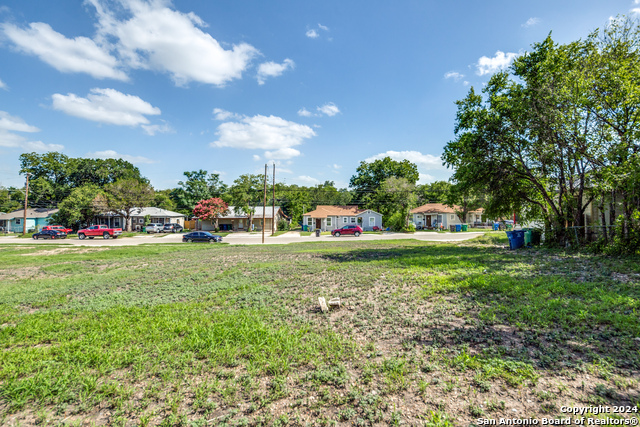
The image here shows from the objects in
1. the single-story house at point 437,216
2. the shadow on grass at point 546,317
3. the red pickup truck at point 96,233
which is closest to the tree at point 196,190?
the red pickup truck at point 96,233

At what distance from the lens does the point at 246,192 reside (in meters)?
41.8

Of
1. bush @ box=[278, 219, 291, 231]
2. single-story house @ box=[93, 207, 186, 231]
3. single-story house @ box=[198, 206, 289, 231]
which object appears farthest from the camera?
single-story house @ box=[93, 207, 186, 231]

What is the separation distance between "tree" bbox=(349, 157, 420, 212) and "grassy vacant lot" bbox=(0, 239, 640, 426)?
45206 millimetres

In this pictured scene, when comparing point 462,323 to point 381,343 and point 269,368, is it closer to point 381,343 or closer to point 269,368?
point 381,343

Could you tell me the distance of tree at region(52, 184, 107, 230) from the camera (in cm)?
4034

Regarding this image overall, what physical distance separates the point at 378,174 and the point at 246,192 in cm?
2492

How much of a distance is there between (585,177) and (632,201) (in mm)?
2537

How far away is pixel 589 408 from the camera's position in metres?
2.61

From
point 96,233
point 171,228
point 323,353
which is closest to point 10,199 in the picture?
point 171,228

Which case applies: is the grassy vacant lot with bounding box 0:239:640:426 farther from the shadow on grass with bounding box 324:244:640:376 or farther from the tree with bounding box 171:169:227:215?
the tree with bounding box 171:169:227:215

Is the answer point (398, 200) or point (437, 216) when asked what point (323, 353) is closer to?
point (398, 200)

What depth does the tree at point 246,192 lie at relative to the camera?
41.5 m

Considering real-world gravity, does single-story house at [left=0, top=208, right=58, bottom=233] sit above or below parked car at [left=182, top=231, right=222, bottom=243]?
above

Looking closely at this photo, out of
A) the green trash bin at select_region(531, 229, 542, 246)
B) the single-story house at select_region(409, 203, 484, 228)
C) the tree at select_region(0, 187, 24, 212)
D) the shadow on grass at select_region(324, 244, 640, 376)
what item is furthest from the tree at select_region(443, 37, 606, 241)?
the tree at select_region(0, 187, 24, 212)
